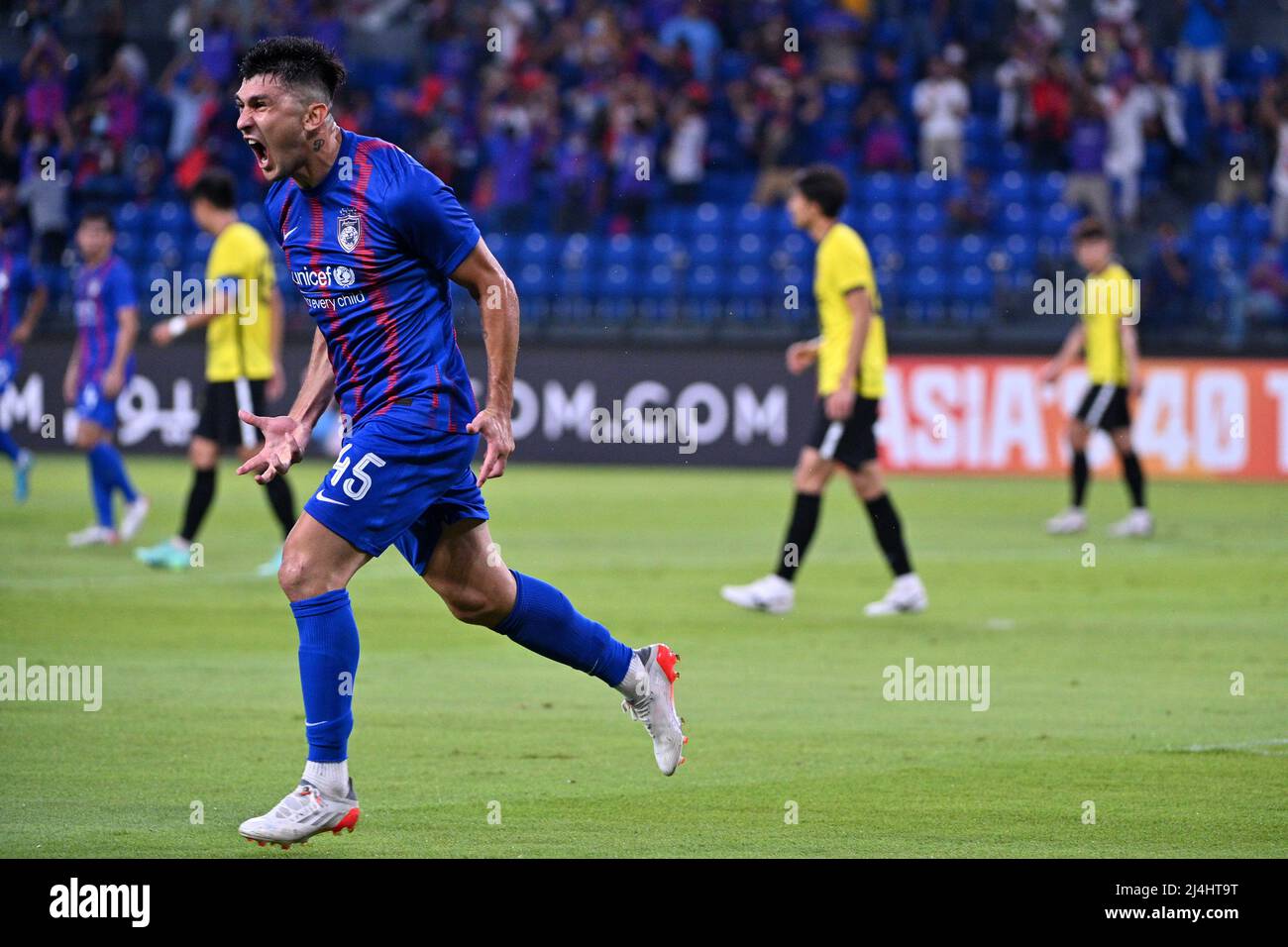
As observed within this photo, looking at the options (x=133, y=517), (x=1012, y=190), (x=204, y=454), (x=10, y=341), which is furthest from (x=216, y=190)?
(x=1012, y=190)

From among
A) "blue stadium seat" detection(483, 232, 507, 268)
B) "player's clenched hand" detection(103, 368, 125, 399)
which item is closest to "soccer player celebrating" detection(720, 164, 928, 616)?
"player's clenched hand" detection(103, 368, 125, 399)

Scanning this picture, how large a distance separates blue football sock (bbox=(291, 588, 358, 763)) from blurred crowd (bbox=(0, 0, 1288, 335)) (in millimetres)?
18936

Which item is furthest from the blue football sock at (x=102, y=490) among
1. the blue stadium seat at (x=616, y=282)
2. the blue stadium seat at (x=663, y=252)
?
the blue stadium seat at (x=663, y=252)

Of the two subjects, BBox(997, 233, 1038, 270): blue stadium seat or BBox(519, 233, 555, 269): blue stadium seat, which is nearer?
BBox(997, 233, 1038, 270): blue stadium seat

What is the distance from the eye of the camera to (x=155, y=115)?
88.3 ft

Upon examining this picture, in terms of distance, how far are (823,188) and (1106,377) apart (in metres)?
6.14

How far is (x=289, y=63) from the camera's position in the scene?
6059 mm

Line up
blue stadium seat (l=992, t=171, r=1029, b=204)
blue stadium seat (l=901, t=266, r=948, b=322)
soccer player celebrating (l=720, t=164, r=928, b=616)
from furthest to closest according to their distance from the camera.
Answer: blue stadium seat (l=992, t=171, r=1029, b=204), blue stadium seat (l=901, t=266, r=948, b=322), soccer player celebrating (l=720, t=164, r=928, b=616)

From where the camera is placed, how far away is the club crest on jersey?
240 inches

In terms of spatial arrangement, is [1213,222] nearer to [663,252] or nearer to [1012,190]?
[1012,190]

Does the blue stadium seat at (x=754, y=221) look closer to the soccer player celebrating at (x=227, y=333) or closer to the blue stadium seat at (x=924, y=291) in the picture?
the blue stadium seat at (x=924, y=291)

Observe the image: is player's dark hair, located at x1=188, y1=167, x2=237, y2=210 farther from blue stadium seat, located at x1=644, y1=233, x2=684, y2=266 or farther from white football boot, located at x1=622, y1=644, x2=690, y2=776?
blue stadium seat, located at x1=644, y1=233, x2=684, y2=266
